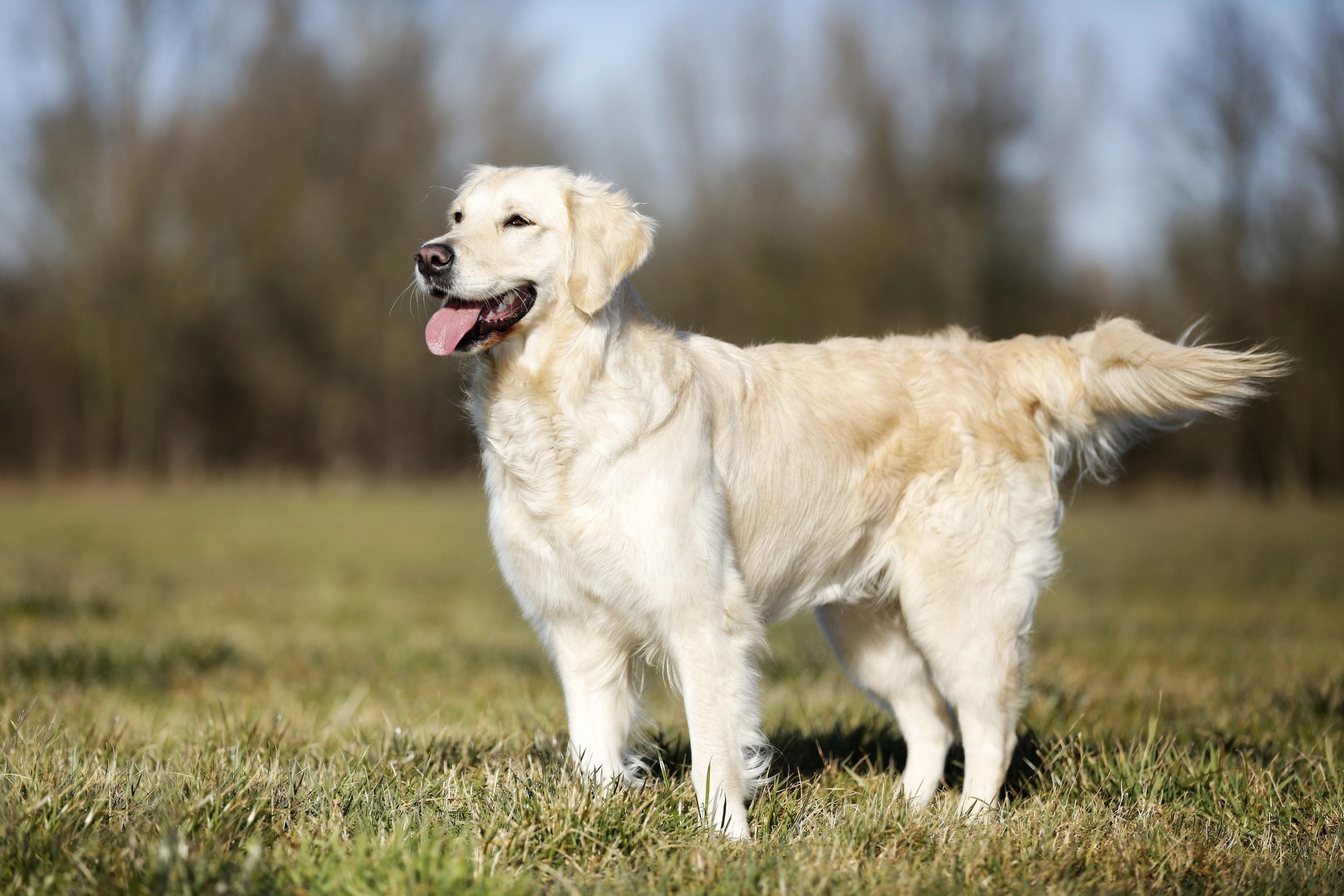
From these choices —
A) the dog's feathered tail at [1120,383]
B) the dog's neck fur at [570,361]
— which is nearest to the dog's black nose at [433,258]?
the dog's neck fur at [570,361]

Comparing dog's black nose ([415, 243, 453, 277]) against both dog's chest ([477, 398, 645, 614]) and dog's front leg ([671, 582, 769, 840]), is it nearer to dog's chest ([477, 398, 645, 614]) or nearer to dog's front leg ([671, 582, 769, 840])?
dog's chest ([477, 398, 645, 614])

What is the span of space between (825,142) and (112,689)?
23.6 metres

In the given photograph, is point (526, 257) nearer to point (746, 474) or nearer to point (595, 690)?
point (746, 474)

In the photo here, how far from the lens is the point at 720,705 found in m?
3.17

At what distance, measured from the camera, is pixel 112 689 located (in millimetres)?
5215

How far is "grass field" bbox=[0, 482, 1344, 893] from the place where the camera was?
8.12ft

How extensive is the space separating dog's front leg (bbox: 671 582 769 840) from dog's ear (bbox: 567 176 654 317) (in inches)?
39.2

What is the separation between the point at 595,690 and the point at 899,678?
1.23 m

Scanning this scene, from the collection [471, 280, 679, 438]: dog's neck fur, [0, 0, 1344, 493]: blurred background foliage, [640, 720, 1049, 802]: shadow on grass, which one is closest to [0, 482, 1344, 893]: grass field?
[640, 720, 1049, 802]: shadow on grass

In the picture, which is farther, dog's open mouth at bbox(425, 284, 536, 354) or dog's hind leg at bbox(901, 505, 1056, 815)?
dog's hind leg at bbox(901, 505, 1056, 815)

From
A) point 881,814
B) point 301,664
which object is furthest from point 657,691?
point 881,814

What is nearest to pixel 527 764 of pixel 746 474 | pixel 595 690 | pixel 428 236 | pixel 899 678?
pixel 595 690

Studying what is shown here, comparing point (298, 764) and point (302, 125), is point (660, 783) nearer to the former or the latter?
point (298, 764)

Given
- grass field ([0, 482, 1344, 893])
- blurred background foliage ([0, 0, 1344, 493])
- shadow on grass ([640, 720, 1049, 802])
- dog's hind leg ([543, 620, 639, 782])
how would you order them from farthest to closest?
blurred background foliage ([0, 0, 1344, 493]), shadow on grass ([640, 720, 1049, 802]), dog's hind leg ([543, 620, 639, 782]), grass field ([0, 482, 1344, 893])
